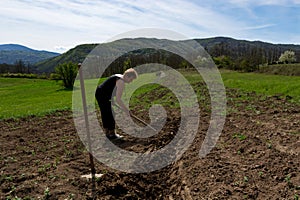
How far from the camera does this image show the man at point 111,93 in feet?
23.1

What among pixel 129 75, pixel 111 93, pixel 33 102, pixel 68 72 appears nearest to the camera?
pixel 129 75

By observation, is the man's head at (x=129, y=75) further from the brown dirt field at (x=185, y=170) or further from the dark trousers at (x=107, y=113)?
the brown dirt field at (x=185, y=170)

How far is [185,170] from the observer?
557 cm

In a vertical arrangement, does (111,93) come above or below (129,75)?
below

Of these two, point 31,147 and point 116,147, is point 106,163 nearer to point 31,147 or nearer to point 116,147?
point 116,147

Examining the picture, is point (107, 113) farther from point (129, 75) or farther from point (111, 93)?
point (129, 75)

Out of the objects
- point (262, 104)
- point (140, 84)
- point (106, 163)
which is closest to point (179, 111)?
point (262, 104)

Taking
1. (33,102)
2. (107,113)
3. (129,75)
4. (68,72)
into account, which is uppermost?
(68,72)

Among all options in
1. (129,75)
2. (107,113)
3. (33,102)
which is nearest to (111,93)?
(107,113)

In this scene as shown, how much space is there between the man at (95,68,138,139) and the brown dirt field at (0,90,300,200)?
2.23 ft

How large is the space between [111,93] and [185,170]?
307 centimetres

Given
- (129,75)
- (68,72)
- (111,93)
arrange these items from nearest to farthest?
(129,75) < (111,93) < (68,72)

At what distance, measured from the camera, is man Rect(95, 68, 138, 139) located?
23.1ft

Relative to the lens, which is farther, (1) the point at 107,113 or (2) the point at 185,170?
(1) the point at 107,113
